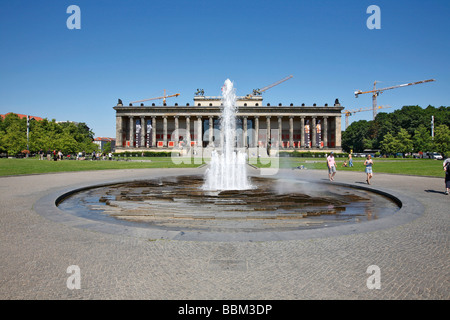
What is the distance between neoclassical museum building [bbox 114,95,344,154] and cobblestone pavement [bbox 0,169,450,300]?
259ft

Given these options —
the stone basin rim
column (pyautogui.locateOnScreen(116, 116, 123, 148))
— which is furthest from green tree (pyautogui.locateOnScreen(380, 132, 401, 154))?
column (pyautogui.locateOnScreen(116, 116, 123, 148))

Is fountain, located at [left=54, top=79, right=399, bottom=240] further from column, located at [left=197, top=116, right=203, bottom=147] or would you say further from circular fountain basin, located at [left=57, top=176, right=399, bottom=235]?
column, located at [left=197, top=116, right=203, bottom=147]

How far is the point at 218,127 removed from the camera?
94.4 meters

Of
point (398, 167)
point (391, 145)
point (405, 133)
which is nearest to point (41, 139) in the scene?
point (398, 167)

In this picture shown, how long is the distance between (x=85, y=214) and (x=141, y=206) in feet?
6.26

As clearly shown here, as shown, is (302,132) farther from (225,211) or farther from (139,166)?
(225,211)

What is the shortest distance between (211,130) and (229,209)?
8359cm

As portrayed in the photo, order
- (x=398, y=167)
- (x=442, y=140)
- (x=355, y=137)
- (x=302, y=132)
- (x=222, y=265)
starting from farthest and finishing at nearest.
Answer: (x=355, y=137)
(x=302, y=132)
(x=442, y=140)
(x=398, y=167)
(x=222, y=265)

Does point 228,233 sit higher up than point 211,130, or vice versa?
point 211,130

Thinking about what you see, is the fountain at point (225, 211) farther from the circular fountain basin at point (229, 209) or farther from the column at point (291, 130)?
the column at point (291, 130)

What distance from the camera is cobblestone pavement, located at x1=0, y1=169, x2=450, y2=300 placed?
11.9 feet

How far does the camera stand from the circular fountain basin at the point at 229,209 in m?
7.54

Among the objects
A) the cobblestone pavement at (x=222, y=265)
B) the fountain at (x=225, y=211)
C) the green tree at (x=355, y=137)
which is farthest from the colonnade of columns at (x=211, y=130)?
the cobblestone pavement at (x=222, y=265)

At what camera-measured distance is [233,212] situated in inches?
360
